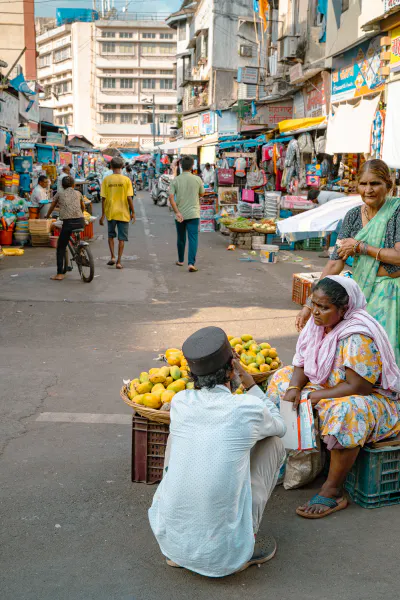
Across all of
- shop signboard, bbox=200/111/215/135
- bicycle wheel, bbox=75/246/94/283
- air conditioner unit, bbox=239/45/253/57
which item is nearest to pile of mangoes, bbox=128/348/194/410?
bicycle wheel, bbox=75/246/94/283

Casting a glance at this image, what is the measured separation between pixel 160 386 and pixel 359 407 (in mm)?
1238

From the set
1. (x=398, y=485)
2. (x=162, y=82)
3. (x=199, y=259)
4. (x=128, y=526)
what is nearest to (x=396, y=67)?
(x=199, y=259)

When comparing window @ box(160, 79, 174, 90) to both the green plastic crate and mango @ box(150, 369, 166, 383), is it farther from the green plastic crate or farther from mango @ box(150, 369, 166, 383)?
the green plastic crate

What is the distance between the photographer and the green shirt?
449 inches

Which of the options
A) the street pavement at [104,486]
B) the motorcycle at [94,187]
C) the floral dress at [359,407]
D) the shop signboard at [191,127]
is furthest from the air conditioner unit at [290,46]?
the shop signboard at [191,127]

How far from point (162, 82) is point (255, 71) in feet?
246

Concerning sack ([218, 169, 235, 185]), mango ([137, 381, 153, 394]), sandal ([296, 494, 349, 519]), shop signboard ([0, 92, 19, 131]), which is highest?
shop signboard ([0, 92, 19, 131])

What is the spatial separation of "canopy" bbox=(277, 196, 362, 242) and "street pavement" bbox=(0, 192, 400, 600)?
1170 mm

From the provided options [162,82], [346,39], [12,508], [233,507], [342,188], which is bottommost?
[12,508]

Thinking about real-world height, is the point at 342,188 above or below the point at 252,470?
above

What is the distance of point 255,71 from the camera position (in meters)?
23.7

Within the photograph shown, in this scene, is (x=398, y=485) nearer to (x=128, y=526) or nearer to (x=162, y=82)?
(x=128, y=526)

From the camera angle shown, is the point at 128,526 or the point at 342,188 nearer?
the point at 128,526

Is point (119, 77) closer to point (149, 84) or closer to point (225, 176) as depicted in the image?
point (149, 84)
